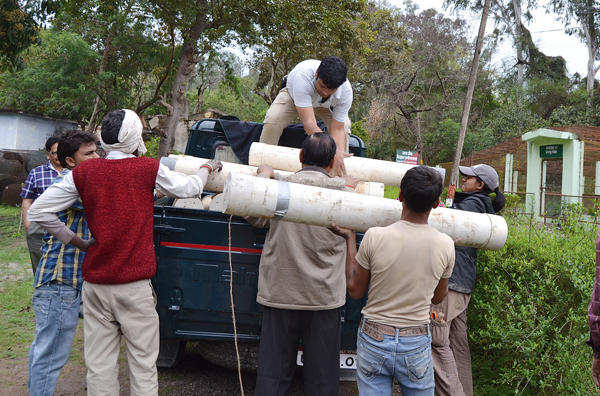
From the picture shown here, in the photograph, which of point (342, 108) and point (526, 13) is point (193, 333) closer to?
point (342, 108)

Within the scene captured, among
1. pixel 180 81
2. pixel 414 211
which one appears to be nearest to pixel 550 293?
pixel 414 211

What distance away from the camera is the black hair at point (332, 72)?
12.3ft

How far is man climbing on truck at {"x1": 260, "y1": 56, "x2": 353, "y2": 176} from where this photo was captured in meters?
3.79

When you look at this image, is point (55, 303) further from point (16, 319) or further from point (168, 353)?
point (16, 319)

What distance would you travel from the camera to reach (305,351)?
2918 millimetres

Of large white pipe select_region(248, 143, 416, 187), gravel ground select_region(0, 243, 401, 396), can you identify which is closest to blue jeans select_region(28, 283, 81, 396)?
gravel ground select_region(0, 243, 401, 396)

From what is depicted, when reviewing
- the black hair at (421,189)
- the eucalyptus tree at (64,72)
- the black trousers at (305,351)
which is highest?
the eucalyptus tree at (64,72)

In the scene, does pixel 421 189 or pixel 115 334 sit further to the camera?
pixel 115 334

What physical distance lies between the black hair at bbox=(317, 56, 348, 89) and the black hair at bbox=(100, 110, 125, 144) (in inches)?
63.3

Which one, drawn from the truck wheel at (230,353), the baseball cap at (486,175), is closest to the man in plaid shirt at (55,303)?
the truck wheel at (230,353)

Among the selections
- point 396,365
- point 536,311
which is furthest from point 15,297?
point 536,311

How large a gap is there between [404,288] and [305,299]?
69 cm

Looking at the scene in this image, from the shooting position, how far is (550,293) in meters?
3.52

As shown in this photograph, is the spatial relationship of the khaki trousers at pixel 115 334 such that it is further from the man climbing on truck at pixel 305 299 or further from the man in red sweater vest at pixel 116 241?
the man climbing on truck at pixel 305 299
